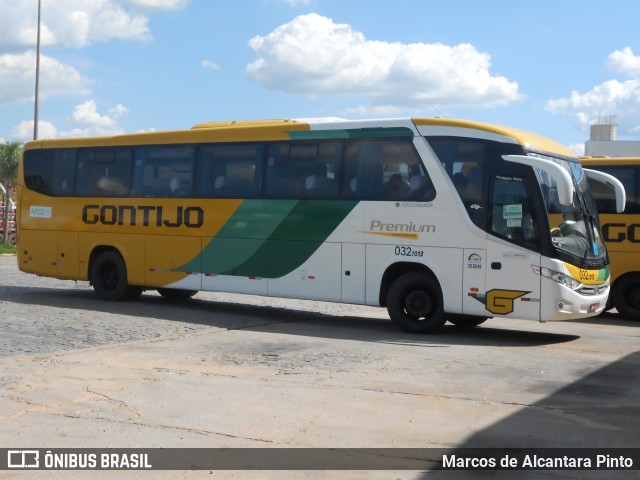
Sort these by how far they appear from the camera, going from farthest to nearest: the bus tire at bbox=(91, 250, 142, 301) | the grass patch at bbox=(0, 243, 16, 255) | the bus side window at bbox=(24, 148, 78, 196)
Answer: the grass patch at bbox=(0, 243, 16, 255)
the bus side window at bbox=(24, 148, 78, 196)
the bus tire at bbox=(91, 250, 142, 301)

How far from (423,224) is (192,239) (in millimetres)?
4851

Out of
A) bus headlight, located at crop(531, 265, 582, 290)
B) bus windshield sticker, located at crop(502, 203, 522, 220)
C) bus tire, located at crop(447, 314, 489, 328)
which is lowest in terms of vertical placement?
bus tire, located at crop(447, 314, 489, 328)

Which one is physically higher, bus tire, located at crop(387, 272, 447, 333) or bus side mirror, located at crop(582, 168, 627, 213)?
bus side mirror, located at crop(582, 168, 627, 213)

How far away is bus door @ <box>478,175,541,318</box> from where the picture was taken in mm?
13688

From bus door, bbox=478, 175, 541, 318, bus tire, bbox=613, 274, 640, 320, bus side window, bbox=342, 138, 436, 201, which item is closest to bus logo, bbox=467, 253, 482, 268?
bus door, bbox=478, 175, 541, 318

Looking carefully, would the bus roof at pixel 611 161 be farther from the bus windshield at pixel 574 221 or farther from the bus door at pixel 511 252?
the bus door at pixel 511 252

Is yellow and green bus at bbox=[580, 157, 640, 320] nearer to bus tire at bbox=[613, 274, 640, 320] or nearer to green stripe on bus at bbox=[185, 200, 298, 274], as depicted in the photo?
bus tire at bbox=[613, 274, 640, 320]

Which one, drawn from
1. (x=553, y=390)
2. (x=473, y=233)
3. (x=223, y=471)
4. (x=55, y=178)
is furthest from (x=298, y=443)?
(x=55, y=178)

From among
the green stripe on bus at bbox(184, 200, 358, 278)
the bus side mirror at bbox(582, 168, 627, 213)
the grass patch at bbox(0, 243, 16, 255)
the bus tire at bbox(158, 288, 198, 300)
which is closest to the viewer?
the green stripe on bus at bbox(184, 200, 358, 278)

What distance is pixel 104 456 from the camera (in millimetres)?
7164

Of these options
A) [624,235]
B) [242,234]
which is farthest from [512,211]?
[242,234]

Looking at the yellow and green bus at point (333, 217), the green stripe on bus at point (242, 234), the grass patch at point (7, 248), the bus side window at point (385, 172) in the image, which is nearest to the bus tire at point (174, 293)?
the yellow and green bus at point (333, 217)

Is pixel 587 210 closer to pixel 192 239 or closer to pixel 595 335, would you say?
pixel 595 335

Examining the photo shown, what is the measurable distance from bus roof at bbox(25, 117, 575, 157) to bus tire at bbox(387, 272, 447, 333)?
2.39 meters
